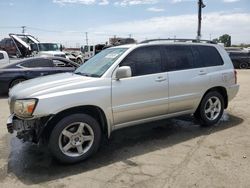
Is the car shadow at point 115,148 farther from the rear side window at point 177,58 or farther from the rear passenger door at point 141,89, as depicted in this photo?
the rear side window at point 177,58

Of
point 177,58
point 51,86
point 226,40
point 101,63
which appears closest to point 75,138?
point 51,86

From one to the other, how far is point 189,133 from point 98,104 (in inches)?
88.4

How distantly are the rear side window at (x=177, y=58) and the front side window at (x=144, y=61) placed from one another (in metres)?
0.17

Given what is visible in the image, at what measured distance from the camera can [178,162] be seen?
4.87 metres

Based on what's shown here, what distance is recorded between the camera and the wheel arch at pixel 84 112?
4.70 metres

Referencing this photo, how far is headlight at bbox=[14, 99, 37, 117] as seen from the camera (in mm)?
4543

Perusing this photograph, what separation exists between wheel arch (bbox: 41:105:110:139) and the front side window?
91 cm

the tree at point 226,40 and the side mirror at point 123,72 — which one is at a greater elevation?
the tree at point 226,40

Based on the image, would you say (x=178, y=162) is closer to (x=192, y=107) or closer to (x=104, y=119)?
(x=104, y=119)

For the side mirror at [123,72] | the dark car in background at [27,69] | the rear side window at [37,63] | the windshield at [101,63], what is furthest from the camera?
the rear side window at [37,63]

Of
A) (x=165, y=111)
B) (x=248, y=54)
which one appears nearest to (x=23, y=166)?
(x=165, y=111)

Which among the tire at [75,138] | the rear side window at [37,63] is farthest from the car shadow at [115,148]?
the rear side window at [37,63]

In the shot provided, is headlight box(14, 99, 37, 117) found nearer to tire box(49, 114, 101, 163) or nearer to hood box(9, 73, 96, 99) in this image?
hood box(9, 73, 96, 99)

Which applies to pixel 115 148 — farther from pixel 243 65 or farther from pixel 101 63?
pixel 243 65
